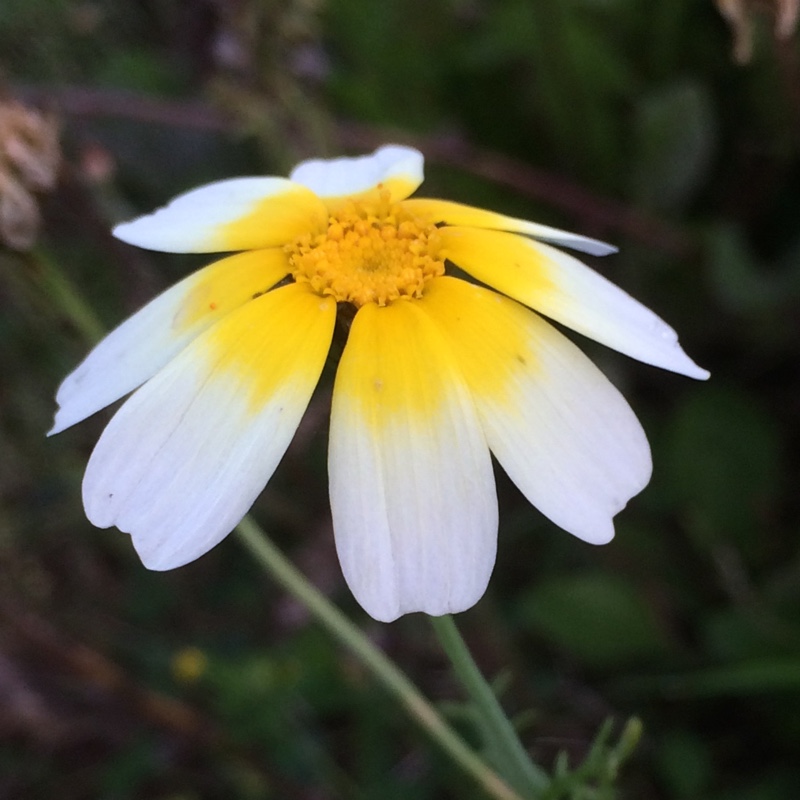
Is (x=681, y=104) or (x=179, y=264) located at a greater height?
(x=179, y=264)

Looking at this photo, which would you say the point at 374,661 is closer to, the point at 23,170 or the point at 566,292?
the point at 566,292

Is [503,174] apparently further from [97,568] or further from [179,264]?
[97,568]

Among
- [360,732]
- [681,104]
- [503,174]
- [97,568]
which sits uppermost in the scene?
[97,568]

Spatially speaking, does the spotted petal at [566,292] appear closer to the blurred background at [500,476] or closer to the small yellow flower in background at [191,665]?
the blurred background at [500,476]

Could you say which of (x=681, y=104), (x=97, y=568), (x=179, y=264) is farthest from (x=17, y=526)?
(x=681, y=104)

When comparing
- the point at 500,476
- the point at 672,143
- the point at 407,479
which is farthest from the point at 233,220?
the point at 672,143

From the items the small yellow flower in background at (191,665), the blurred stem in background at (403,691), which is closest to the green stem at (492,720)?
the blurred stem in background at (403,691)

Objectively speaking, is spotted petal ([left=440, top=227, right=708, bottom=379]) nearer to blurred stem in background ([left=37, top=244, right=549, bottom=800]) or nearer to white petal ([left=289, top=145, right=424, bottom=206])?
white petal ([left=289, top=145, right=424, bottom=206])
